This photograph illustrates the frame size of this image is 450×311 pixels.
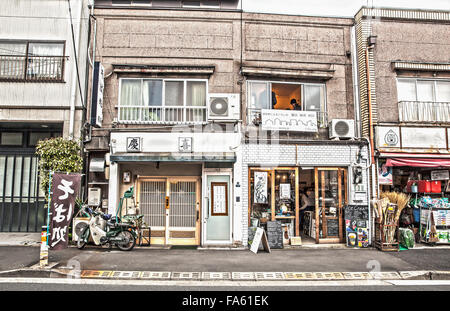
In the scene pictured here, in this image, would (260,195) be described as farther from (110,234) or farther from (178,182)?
(110,234)

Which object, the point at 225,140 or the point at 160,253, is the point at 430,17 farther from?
the point at 160,253

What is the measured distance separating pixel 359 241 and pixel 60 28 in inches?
568

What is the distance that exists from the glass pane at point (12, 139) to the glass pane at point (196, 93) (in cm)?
777

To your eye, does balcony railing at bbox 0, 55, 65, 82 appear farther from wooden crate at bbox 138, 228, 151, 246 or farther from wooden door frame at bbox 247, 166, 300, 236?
wooden door frame at bbox 247, 166, 300, 236

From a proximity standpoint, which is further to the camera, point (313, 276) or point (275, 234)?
point (275, 234)

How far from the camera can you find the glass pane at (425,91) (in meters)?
12.6

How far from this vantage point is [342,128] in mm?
11938

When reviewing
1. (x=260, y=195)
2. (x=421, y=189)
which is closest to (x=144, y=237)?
(x=260, y=195)

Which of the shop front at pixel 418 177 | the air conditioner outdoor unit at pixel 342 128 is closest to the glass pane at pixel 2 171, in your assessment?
the air conditioner outdoor unit at pixel 342 128

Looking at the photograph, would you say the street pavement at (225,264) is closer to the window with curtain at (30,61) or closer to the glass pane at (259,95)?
the glass pane at (259,95)

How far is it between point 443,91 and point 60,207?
49.8ft

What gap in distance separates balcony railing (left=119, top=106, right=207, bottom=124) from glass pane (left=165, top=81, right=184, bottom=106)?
275 mm

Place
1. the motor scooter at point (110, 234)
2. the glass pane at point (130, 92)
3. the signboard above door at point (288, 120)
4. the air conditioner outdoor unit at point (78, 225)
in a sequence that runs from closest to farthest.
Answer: the motor scooter at point (110, 234) → the air conditioner outdoor unit at point (78, 225) → the signboard above door at point (288, 120) → the glass pane at point (130, 92)

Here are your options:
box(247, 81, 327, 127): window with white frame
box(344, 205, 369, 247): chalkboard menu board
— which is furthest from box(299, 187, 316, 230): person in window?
box(247, 81, 327, 127): window with white frame
